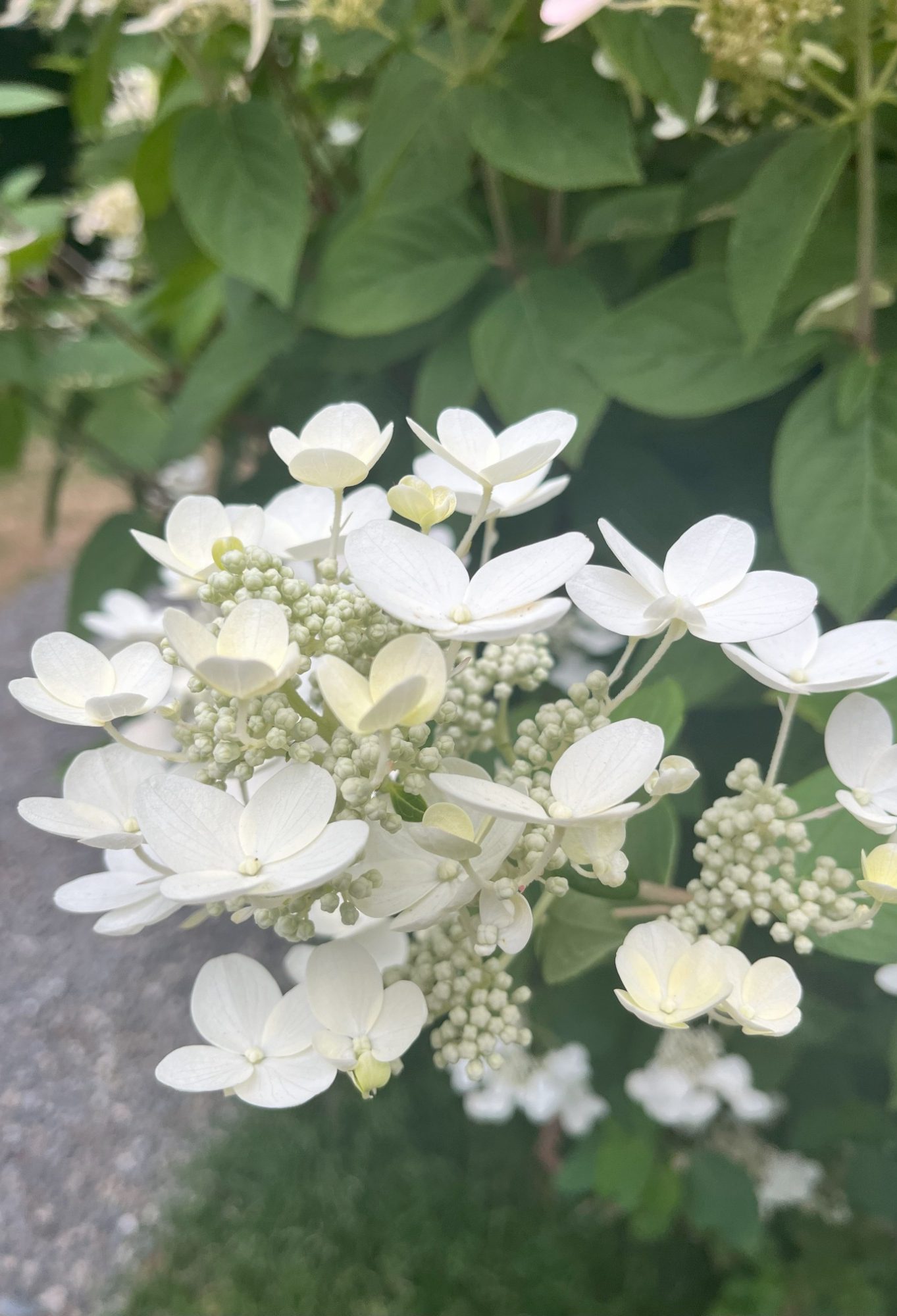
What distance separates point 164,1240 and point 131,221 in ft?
4.43

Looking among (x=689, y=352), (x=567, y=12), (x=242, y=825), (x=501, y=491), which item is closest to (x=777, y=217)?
(x=689, y=352)

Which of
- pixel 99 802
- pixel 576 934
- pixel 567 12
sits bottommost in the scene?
pixel 576 934

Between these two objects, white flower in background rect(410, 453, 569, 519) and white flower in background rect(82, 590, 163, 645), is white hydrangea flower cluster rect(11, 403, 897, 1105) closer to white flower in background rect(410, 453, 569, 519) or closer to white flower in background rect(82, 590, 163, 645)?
white flower in background rect(410, 453, 569, 519)

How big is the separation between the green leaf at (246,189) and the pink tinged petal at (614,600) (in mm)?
511

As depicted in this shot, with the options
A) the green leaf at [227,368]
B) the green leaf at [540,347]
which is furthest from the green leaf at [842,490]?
the green leaf at [227,368]

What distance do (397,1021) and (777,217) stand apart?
0.53 metres

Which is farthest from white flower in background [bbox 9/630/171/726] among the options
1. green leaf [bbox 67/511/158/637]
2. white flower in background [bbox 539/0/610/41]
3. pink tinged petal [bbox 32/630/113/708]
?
green leaf [bbox 67/511/158/637]

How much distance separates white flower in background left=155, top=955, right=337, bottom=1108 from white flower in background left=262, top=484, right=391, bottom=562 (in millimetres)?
191

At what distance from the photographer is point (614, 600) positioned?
36 centimetres

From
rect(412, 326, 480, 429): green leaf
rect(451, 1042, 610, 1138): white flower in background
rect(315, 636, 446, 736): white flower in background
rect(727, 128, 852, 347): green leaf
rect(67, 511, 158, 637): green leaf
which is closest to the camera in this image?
rect(315, 636, 446, 736): white flower in background

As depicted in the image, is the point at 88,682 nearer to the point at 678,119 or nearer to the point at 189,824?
the point at 189,824

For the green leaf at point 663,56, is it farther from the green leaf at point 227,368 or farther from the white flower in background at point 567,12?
the green leaf at point 227,368

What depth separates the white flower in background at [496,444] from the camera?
37cm

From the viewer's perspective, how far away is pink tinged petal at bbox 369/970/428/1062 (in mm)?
355
